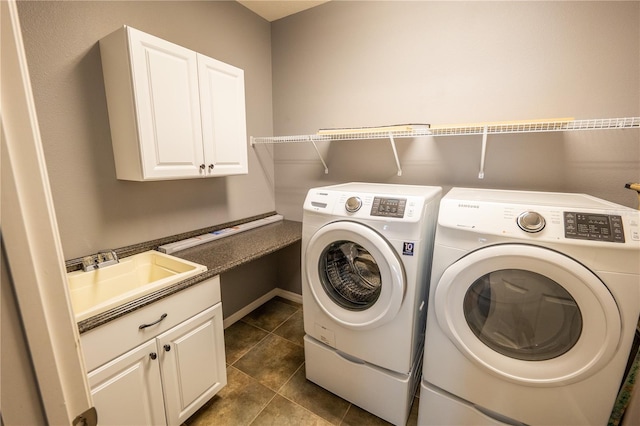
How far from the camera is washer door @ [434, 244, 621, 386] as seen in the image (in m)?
0.99

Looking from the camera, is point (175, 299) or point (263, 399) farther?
point (263, 399)

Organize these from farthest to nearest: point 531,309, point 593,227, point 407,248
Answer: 1. point 407,248
2. point 531,309
3. point 593,227

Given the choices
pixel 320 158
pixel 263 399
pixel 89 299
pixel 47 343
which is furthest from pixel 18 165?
pixel 320 158

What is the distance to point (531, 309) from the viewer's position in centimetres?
114

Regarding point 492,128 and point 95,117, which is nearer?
point 95,117

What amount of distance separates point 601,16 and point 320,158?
6.04 feet

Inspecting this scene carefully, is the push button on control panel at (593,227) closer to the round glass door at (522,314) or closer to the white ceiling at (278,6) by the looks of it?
the round glass door at (522,314)

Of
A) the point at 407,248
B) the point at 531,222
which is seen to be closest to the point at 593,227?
the point at 531,222

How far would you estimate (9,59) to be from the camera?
1.10ft

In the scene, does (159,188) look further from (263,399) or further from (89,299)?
(263,399)

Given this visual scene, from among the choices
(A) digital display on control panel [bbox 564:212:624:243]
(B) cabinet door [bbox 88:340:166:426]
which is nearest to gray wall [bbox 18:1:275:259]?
(B) cabinet door [bbox 88:340:166:426]

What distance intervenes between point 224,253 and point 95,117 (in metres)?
1.01

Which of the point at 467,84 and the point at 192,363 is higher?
the point at 467,84

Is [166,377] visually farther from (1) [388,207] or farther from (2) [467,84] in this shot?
(2) [467,84]
